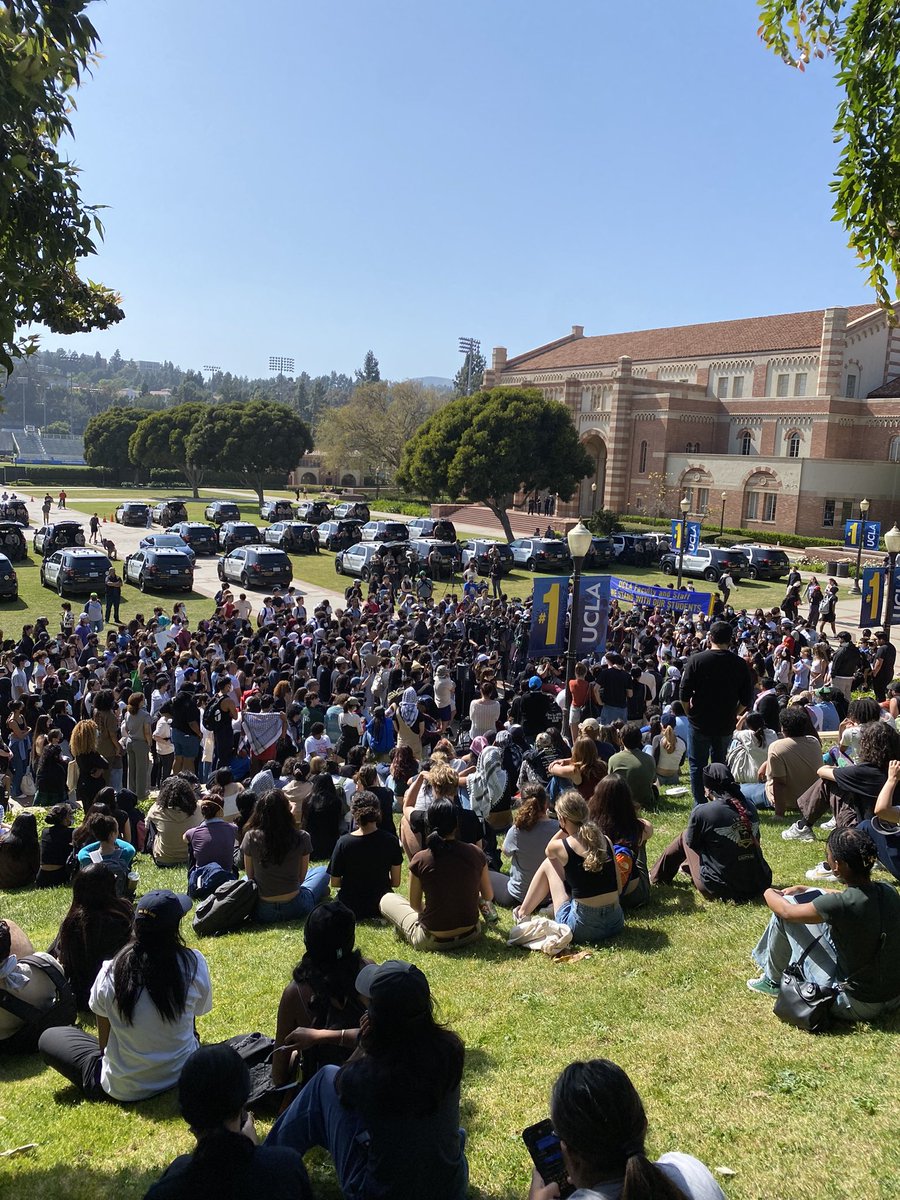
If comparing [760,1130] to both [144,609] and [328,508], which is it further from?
[328,508]

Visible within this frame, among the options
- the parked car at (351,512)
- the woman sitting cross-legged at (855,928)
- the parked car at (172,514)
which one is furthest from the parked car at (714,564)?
the woman sitting cross-legged at (855,928)

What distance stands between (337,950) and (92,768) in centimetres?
643

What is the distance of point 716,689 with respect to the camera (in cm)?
832

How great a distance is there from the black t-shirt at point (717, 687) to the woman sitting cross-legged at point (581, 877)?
2270 mm

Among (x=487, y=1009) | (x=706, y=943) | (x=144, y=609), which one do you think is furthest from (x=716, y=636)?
(x=144, y=609)

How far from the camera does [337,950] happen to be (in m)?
4.35

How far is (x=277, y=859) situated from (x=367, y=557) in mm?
28207

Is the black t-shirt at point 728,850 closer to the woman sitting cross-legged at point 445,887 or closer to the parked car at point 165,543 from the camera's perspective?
the woman sitting cross-legged at point 445,887

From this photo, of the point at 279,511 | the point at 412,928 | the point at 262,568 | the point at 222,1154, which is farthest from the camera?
the point at 279,511

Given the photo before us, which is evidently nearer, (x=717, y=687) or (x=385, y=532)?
(x=717, y=687)

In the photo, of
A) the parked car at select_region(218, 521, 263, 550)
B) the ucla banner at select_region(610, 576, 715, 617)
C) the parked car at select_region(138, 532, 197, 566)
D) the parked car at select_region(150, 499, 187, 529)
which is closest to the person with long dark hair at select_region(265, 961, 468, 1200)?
the ucla banner at select_region(610, 576, 715, 617)

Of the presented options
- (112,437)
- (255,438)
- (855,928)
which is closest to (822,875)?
(855,928)

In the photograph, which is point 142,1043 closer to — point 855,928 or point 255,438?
point 855,928

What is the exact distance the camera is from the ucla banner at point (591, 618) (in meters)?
14.4
